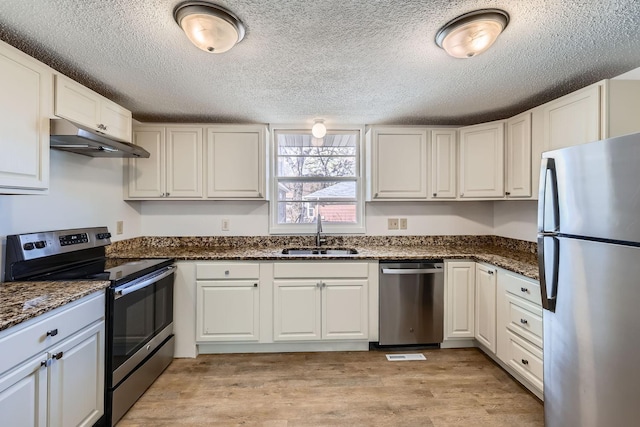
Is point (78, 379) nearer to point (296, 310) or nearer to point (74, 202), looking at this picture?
point (74, 202)

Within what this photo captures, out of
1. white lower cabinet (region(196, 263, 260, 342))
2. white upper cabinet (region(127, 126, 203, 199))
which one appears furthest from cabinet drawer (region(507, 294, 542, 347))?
white upper cabinet (region(127, 126, 203, 199))

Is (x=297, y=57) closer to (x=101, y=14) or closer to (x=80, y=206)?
(x=101, y=14)

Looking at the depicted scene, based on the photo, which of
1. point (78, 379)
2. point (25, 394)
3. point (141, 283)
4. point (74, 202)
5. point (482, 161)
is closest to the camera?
point (25, 394)

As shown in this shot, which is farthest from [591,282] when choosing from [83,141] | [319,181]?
[83,141]

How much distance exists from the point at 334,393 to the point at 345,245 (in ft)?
4.73

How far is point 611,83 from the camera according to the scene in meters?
1.74

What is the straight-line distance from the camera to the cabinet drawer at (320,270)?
8.28ft

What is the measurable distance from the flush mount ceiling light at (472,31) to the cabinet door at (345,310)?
186 centimetres

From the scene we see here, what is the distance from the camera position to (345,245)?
3.10m

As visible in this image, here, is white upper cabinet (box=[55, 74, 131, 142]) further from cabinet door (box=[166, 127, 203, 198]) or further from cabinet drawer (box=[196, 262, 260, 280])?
cabinet drawer (box=[196, 262, 260, 280])

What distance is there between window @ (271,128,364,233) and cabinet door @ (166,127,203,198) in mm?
802

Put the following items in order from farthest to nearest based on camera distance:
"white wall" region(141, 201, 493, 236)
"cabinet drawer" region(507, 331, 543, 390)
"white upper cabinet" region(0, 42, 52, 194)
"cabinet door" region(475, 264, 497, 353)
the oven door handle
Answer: "white wall" region(141, 201, 493, 236) < "cabinet door" region(475, 264, 497, 353) < "cabinet drawer" region(507, 331, 543, 390) < the oven door handle < "white upper cabinet" region(0, 42, 52, 194)

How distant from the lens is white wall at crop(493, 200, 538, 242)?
2679 millimetres

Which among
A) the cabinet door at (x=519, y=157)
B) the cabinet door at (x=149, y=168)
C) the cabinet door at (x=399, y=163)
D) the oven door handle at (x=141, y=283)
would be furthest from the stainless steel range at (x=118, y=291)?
the cabinet door at (x=519, y=157)
